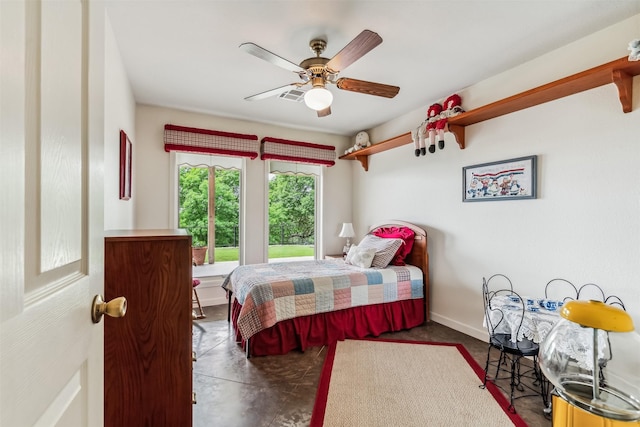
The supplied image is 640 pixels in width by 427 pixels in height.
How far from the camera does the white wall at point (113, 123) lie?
82.6 inches

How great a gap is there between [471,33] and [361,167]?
2791mm

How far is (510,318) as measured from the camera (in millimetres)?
2047

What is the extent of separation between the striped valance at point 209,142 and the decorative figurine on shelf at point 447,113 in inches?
95.9

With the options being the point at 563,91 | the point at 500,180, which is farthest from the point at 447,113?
the point at 563,91

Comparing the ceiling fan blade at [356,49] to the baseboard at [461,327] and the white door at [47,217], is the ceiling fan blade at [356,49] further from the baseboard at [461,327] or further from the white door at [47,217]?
the baseboard at [461,327]

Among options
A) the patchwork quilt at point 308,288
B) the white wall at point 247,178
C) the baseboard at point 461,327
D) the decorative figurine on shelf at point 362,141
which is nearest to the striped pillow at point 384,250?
the patchwork quilt at point 308,288

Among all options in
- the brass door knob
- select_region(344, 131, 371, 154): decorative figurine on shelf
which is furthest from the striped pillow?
the brass door knob

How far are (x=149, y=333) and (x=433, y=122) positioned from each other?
3.15 m

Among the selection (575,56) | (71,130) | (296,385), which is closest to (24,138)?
(71,130)

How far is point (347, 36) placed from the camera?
2324mm

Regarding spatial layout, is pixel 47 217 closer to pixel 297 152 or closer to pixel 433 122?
pixel 433 122

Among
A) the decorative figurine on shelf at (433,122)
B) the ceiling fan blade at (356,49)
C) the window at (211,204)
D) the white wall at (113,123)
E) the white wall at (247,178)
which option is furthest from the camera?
the window at (211,204)

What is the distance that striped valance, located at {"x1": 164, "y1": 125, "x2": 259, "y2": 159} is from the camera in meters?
3.87

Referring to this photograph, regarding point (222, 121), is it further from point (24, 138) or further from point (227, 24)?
point (24, 138)
